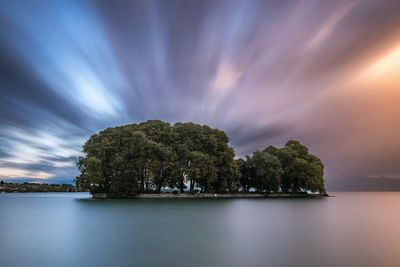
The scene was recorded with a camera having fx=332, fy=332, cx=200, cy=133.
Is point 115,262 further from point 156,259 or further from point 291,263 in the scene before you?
point 291,263

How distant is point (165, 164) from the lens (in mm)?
69812

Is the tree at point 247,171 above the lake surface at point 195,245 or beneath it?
above

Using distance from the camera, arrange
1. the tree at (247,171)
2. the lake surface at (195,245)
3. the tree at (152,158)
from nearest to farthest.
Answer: the lake surface at (195,245) → the tree at (152,158) → the tree at (247,171)

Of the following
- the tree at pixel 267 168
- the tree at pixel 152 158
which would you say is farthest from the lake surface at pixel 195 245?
the tree at pixel 267 168

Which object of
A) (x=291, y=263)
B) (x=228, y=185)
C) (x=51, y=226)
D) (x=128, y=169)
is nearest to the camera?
(x=291, y=263)

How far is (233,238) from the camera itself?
19.8 metres

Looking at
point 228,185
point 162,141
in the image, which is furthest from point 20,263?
point 228,185

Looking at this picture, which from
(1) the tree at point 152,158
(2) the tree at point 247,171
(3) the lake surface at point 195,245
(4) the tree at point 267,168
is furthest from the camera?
(2) the tree at point 247,171

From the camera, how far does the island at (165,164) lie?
222ft

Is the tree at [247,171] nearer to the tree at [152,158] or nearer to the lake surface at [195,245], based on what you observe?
the tree at [152,158]

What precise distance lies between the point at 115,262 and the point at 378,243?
14270 millimetres

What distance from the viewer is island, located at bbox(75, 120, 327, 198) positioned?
222 ft

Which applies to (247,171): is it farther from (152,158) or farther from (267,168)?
(152,158)

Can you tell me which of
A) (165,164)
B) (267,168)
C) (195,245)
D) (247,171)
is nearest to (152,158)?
(165,164)
